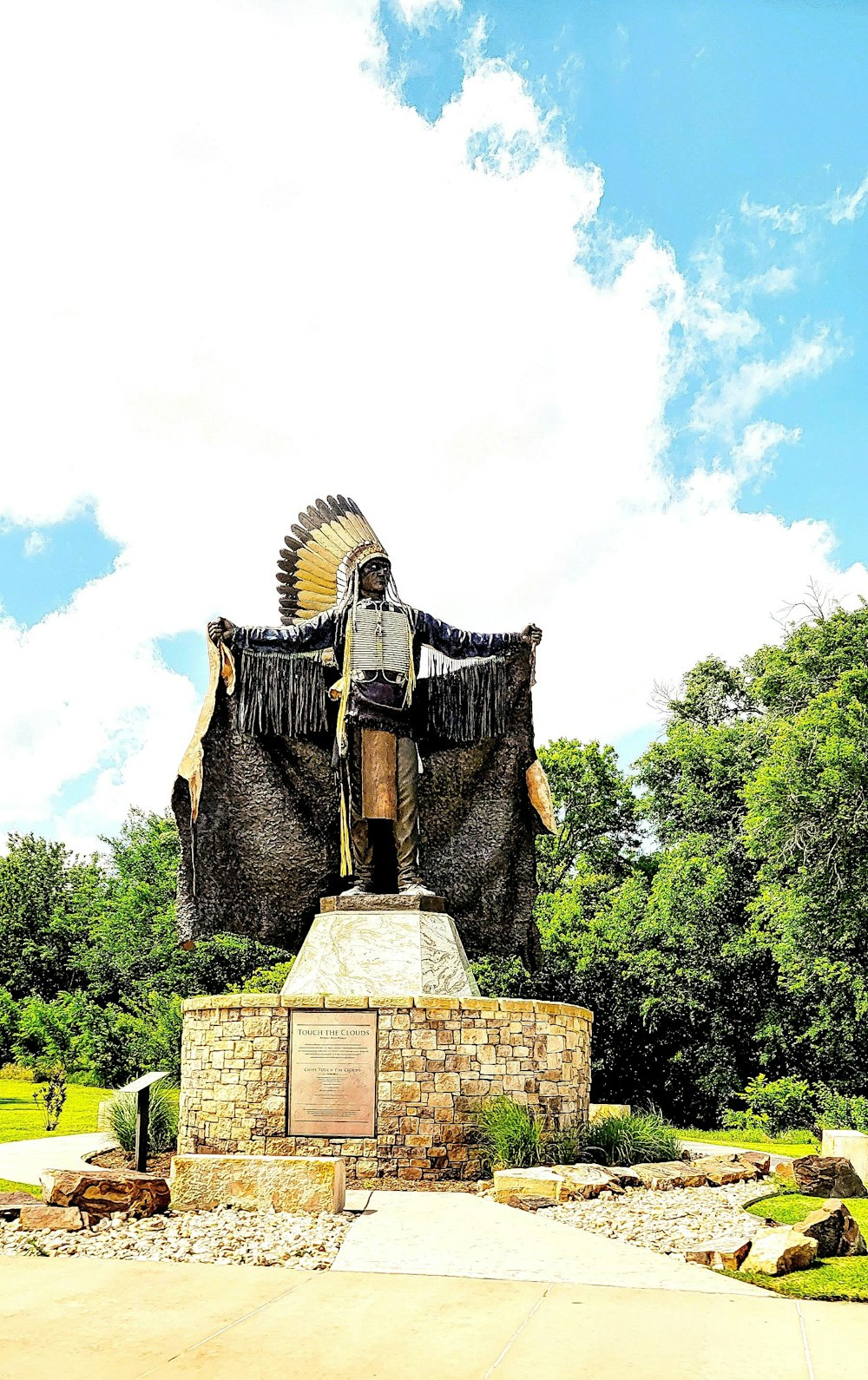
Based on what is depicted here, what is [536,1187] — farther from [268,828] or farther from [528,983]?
[528,983]

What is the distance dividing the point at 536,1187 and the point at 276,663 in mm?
5737

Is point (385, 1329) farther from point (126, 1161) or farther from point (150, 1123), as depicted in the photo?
point (150, 1123)

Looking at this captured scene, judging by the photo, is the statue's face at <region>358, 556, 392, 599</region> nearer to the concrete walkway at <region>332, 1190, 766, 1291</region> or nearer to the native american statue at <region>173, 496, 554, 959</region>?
the native american statue at <region>173, 496, 554, 959</region>

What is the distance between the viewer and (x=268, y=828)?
11891 millimetres

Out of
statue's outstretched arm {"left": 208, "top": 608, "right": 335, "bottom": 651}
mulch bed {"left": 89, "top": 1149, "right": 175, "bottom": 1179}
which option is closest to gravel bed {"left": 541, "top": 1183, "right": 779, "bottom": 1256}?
mulch bed {"left": 89, "top": 1149, "right": 175, "bottom": 1179}

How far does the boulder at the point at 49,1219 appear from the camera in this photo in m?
6.62

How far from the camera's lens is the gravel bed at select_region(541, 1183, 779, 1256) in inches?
267

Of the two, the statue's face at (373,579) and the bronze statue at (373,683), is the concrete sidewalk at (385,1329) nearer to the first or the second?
the bronze statue at (373,683)

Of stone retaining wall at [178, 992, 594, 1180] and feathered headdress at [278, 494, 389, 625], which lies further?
feathered headdress at [278, 494, 389, 625]

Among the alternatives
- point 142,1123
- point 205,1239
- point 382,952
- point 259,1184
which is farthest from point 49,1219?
point 382,952

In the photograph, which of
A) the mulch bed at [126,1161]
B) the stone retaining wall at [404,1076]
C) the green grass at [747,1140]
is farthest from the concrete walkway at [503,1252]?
the green grass at [747,1140]

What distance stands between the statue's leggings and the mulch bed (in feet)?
9.82

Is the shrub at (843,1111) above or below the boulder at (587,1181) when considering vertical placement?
below

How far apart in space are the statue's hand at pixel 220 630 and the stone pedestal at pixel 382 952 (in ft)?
9.08
